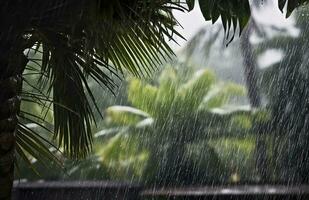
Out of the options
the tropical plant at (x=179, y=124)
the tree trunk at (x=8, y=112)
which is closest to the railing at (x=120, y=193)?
the tropical plant at (x=179, y=124)

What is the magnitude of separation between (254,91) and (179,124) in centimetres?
163

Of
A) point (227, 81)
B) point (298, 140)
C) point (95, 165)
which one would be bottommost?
point (95, 165)

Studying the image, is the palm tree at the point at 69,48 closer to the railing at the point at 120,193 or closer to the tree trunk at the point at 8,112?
the tree trunk at the point at 8,112

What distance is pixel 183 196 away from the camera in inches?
291

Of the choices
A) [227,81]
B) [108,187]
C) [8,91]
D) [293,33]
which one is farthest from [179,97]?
[8,91]

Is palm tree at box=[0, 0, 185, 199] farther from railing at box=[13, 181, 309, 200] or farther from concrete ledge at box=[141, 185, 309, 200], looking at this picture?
concrete ledge at box=[141, 185, 309, 200]

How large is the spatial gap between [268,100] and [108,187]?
4233 millimetres

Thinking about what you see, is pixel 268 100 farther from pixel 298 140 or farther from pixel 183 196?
pixel 183 196

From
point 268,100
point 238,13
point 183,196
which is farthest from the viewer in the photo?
point 268,100

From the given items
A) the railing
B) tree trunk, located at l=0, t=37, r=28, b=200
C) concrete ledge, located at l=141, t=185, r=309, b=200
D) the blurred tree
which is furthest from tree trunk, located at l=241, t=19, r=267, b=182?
tree trunk, located at l=0, t=37, r=28, b=200

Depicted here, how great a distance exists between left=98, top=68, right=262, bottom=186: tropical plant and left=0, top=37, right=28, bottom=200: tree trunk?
27.7 feet

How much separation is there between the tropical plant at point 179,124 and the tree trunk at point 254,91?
259mm

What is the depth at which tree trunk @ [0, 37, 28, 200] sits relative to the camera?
1994 millimetres

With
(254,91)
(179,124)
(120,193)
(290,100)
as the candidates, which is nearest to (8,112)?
(120,193)
